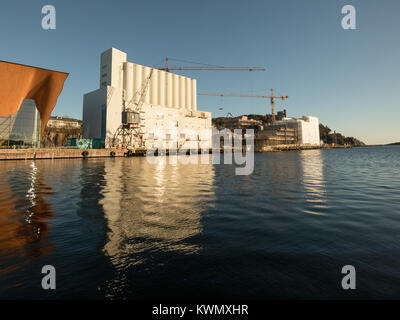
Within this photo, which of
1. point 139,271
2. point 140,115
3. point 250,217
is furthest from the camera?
point 140,115

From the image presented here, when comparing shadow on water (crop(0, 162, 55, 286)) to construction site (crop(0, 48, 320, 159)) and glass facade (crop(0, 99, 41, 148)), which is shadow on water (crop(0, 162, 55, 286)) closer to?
construction site (crop(0, 48, 320, 159))

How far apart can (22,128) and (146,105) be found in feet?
134

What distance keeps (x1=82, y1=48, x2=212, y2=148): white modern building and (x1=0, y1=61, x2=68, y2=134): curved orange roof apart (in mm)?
53247

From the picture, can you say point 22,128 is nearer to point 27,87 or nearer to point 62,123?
point 27,87

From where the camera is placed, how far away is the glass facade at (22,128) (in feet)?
182

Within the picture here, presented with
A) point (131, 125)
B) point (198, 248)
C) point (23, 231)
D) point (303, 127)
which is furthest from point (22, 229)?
point (303, 127)

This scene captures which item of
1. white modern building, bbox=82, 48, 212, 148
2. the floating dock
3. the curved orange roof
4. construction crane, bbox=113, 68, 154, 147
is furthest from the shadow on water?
construction crane, bbox=113, 68, 154, 147

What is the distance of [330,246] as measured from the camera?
582 centimetres

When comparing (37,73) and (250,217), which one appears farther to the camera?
(37,73)

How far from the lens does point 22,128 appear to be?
57.7 meters

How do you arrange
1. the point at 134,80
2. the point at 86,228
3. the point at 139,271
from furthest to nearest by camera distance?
1. the point at 134,80
2. the point at 86,228
3. the point at 139,271

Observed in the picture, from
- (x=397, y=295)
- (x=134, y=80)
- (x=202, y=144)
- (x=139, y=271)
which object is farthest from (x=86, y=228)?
(x=202, y=144)

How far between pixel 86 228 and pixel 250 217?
6103 millimetres
